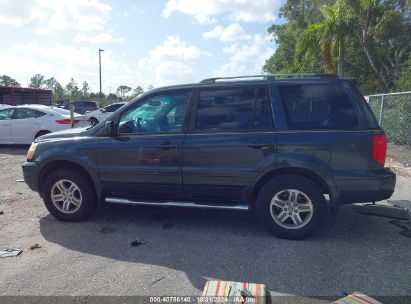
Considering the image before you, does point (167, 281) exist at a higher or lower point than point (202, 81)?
lower

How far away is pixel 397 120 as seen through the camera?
11164 millimetres

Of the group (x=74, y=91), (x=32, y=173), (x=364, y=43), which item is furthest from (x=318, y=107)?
(x=74, y=91)

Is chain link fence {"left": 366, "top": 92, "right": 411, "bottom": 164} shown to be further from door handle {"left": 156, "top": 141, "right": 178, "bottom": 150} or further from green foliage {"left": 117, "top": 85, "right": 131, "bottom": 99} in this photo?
green foliage {"left": 117, "top": 85, "right": 131, "bottom": 99}

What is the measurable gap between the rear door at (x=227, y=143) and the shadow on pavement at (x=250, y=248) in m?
0.56

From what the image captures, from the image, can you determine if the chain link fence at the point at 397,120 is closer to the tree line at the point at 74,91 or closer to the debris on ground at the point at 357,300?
the debris on ground at the point at 357,300

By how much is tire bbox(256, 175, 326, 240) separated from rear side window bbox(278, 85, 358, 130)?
0.68m

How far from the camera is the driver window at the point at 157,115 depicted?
195 inches

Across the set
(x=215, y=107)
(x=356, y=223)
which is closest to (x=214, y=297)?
(x=215, y=107)

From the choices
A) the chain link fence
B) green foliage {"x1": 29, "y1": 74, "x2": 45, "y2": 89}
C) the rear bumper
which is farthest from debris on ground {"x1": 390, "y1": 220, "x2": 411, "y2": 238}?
green foliage {"x1": 29, "y1": 74, "x2": 45, "y2": 89}

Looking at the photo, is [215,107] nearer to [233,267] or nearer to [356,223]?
[233,267]

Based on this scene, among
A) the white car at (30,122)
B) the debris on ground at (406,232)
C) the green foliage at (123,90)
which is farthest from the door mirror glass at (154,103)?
the green foliage at (123,90)

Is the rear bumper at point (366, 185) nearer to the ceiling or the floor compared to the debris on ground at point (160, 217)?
nearer to the ceiling

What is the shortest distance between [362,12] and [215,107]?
19.1 metres

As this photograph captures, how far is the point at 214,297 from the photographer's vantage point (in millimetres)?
3229
